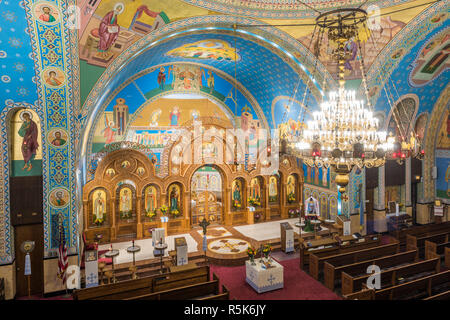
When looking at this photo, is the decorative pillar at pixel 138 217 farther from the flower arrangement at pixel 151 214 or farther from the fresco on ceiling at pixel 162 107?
the fresco on ceiling at pixel 162 107

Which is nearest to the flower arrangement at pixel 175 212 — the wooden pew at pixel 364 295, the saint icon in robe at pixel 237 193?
the saint icon in robe at pixel 237 193

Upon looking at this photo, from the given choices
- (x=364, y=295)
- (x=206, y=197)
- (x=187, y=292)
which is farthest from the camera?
(x=206, y=197)

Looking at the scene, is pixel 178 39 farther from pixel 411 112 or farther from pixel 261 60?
pixel 411 112

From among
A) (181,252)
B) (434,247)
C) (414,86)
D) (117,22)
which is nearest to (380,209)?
(434,247)

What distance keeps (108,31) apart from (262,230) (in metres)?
11.8

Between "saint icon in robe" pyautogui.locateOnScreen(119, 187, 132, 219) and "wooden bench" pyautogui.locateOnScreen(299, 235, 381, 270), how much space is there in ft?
Result: 27.8

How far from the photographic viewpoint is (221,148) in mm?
16844

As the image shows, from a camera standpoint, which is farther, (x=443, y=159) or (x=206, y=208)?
(x=206, y=208)

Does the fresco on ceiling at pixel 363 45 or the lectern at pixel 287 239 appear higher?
the fresco on ceiling at pixel 363 45

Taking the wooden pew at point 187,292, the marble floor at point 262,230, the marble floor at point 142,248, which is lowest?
the marble floor at point 142,248

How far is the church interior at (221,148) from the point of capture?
830 cm

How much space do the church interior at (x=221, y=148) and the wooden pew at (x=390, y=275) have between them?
0.06 metres

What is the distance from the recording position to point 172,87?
16203mm

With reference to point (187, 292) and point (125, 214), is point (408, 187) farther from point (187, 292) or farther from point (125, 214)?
point (125, 214)
